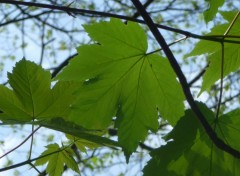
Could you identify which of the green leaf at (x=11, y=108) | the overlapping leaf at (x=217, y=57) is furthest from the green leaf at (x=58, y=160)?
the overlapping leaf at (x=217, y=57)

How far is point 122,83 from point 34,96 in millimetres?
243

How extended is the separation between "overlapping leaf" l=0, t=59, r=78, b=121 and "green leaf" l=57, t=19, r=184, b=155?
0.03 m

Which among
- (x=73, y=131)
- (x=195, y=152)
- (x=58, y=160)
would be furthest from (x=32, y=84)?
(x=195, y=152)

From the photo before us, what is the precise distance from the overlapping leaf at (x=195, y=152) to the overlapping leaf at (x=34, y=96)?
0.26 metres

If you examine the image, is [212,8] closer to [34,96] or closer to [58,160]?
[34,96]

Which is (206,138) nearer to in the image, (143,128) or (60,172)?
(143,128)

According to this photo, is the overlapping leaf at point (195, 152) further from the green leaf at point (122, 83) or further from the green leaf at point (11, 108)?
the green leaf at point (11, 108)

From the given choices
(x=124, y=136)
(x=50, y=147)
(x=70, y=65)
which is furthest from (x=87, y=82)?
(x=50, y=147)

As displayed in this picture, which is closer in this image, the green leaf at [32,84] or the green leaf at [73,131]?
the green leaf at [73,131]

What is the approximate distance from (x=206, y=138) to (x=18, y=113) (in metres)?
0.50

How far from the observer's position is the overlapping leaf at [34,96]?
1.04m

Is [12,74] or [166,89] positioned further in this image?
[166,89]

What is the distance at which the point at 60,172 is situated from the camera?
1.27m

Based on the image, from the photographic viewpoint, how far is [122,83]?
114cm
